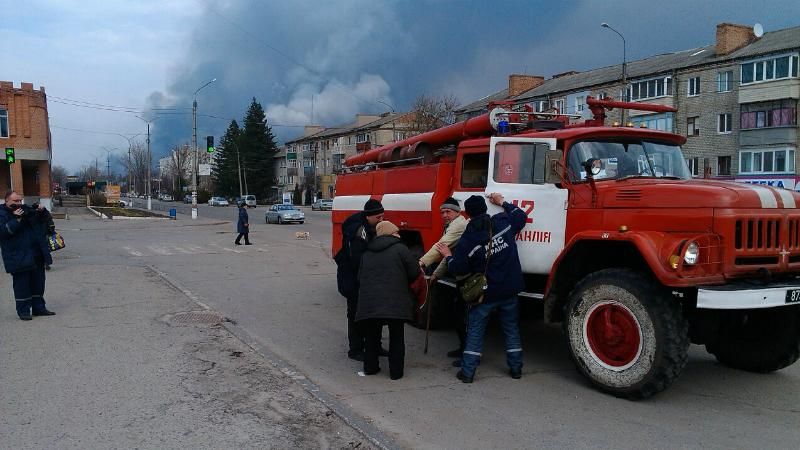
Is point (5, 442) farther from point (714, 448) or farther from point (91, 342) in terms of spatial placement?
point (714, 448)

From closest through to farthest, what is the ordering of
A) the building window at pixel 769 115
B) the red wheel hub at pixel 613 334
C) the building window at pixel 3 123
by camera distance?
→ the red wheel hub at pixel 613 334 → the building window at pixel 769 115 → the building window at pixel 3 123

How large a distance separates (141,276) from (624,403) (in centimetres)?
1157

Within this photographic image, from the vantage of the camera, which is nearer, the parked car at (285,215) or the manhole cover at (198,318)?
the manhole cover at (198,318)

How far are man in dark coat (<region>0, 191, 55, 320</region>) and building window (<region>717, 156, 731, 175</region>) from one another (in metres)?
43.4

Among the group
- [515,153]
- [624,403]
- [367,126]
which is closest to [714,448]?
[624,403]

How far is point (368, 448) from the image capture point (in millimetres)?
4562

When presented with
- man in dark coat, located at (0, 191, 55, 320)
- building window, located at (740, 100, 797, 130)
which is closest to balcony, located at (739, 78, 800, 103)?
building window, located at (740, 100, 797, 130)

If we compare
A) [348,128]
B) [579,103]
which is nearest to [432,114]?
[579,103]

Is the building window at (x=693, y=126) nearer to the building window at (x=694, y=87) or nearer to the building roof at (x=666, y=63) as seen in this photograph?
the building window at (x=694, y=87)

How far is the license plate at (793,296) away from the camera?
5.22m

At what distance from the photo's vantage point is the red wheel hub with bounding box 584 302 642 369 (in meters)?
5.50

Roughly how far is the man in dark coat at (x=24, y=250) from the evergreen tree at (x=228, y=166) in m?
88.0

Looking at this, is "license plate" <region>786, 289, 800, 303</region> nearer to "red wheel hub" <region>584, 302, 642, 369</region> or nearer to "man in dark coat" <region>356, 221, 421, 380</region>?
"red wheel hub" <region>584, 302, 642, 369</region>

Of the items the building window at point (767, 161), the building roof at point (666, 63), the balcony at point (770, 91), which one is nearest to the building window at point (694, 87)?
the building roof at point (666, 63)
